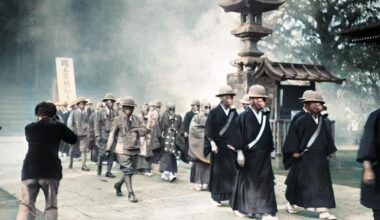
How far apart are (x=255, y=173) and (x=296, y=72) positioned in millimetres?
6824

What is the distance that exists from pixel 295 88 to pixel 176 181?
484 cm

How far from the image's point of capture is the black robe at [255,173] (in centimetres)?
641

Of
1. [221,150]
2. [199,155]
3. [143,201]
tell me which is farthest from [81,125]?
[221,150]

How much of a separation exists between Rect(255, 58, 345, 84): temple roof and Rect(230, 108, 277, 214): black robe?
617 cm

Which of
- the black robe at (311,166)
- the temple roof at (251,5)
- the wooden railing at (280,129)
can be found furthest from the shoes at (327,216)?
the temple roof at (251,5)

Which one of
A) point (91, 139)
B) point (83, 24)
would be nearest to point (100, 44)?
point (83, 24)

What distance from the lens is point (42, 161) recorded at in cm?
505

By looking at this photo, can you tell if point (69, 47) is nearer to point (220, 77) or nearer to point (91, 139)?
point (220, 77)

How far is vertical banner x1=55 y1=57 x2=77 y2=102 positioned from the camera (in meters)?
23.1

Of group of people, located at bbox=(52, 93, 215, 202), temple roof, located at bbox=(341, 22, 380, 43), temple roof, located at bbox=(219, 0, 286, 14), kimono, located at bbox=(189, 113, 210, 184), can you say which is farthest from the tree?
kimono, located at bbox=(189, 113, 210, 184)

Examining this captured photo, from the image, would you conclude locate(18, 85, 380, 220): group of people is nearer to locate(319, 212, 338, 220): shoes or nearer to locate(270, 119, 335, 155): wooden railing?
locate(319, 212, 338, 220): shoes

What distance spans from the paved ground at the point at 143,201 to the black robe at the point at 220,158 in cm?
33

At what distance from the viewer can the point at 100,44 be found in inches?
1115

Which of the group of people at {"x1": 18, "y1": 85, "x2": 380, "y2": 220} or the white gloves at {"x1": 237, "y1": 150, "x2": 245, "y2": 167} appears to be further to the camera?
the white gloves at {"x1": 237, "y1": 150, "x2": 245, "y2": 167}
